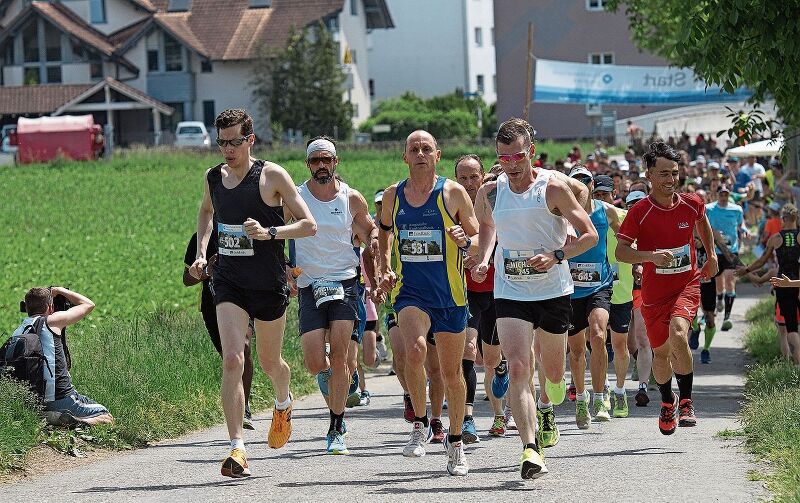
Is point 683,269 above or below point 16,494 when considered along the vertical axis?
above

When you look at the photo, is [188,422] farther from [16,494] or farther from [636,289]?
[636,289]

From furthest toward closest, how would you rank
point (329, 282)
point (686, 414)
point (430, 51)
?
1. point (430, 51)
2. point (686, 414)
3. point (329, 282)

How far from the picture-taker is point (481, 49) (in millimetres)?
103312

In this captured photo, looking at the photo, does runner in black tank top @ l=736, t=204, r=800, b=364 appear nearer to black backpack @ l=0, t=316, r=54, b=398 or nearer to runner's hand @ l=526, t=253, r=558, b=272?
runner's hand @ l=526, t=253, r=558, b=272

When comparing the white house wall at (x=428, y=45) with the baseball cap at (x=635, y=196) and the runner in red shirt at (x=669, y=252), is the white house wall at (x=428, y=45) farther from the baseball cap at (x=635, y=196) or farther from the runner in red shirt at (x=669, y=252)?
the runner in red shirt at (x=669, y=252)

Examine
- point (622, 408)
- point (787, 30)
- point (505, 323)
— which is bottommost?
point (622, 408)

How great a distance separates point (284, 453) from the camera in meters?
11.5

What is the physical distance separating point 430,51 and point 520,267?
303 ft

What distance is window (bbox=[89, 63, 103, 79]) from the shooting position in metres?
87.9

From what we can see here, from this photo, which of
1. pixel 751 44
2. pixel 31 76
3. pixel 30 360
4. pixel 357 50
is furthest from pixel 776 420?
pixel 357 50

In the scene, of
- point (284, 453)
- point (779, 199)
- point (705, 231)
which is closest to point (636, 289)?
point (705, 231)

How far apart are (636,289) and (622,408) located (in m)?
2.21

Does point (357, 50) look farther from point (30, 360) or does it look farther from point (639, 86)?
point (30, 360)

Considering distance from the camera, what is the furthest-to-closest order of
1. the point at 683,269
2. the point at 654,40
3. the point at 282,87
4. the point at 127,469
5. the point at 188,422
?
1. the point at 282,87
2. the point at 654,40
3. the point at 188,422
4. the point at 683,269
5. the point at 127,469
